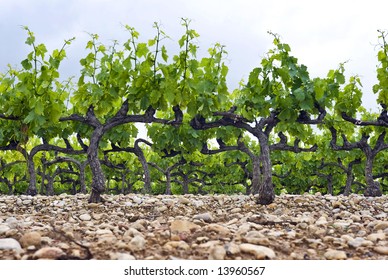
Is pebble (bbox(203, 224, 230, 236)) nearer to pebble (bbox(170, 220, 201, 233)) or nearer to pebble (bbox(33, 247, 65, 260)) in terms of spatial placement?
pebble (bbox(170, 220, 201, 233))

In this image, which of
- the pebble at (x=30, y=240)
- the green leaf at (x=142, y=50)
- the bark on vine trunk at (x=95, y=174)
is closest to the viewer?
the pebble at (x=30, y=240)

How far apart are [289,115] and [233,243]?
641 cm

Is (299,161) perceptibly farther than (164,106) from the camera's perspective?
Yes

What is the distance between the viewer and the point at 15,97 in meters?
12.6

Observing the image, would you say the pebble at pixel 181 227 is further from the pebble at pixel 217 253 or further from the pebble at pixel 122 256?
the pebble at pixel 122 256

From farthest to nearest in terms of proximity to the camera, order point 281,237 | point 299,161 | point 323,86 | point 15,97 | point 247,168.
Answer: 1. point 247,168
2. point 299,161
3. point 15,97
4. point 323,86
5. point 281,237

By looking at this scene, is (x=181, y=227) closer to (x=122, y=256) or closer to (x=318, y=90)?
(x=122, y=256)

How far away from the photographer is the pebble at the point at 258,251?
4.70 metres

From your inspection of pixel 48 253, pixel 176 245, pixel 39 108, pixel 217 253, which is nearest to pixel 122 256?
pixel 176 245

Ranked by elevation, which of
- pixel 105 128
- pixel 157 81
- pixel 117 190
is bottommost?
pixel 117 190

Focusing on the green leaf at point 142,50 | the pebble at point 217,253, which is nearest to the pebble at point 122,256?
the pebble at point 217,253

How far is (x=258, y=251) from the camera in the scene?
4734mm

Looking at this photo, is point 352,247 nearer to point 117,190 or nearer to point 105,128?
point 105,128
